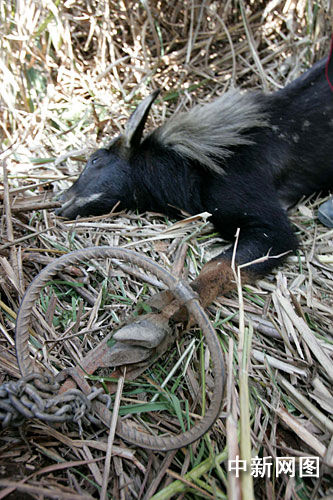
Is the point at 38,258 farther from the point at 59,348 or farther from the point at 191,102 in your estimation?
the point at 191,102

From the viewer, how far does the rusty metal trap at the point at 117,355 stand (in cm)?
151

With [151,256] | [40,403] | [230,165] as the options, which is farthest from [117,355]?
[230,165]

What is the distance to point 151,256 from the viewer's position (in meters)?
2.58

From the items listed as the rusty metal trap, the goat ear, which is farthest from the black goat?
the rusty metal trap

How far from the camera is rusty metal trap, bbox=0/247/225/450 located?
4.97 feet

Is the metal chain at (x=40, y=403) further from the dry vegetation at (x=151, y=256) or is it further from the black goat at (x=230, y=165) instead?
the black goat at (x=230, y=165)

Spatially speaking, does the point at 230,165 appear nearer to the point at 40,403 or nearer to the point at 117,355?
the point at 117,355

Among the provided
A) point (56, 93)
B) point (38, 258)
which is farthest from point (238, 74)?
point (38, 258)

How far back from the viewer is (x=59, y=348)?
78.4 inches

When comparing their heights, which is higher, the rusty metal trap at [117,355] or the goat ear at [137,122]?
the goat ear at [137,122]

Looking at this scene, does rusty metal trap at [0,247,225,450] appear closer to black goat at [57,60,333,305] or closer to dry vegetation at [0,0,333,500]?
dry vegetation at [0,0,333,500]

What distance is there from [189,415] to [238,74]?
3645mm

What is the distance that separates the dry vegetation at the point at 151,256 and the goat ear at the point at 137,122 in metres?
0.59

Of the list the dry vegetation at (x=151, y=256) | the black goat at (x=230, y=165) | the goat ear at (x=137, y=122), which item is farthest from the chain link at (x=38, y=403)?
the goat ear at (x=137, y=122)
